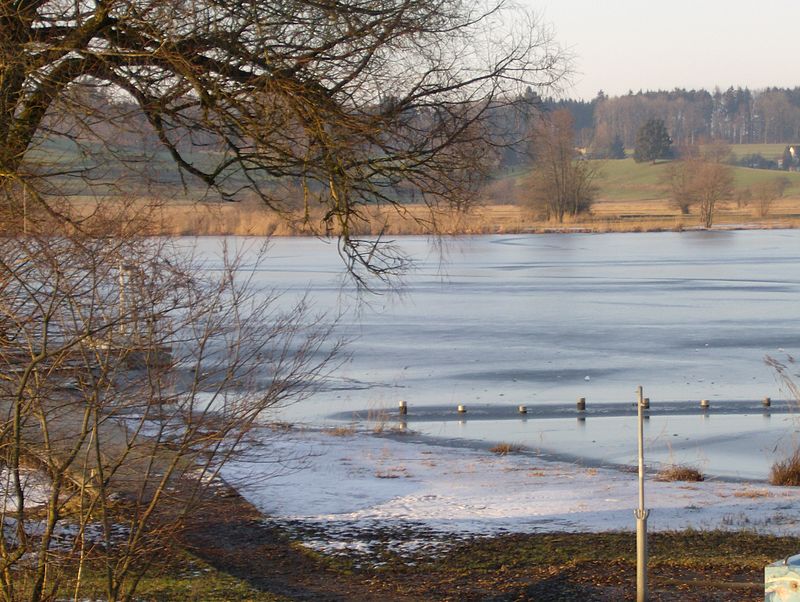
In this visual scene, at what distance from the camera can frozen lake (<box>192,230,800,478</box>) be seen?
15203 mm

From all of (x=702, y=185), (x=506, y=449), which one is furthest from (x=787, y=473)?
(x=702, y=185)

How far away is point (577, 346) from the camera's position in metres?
24.0

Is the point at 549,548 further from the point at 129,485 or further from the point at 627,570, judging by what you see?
the point at 129,485

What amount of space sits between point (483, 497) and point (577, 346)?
45.3 ft

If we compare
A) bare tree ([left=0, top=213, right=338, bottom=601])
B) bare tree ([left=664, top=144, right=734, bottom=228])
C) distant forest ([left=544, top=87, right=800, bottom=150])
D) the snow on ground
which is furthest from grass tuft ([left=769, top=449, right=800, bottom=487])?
distant forest ([left=544, top=87, right=800, bottom=150])

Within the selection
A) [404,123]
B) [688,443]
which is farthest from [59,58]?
[688,443]

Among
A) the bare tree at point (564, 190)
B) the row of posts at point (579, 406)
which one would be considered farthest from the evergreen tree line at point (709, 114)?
the row of posts at point (579, 406)

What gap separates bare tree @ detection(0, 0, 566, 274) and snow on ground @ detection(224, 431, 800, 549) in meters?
2.58

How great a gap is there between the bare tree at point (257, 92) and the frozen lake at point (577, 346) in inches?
46.1

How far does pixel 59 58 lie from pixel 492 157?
323 cm

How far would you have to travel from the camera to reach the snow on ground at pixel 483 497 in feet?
30.4

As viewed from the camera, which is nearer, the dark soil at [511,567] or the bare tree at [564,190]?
the dark soil at [511,567]

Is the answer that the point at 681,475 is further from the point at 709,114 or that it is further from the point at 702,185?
the point at 709,114

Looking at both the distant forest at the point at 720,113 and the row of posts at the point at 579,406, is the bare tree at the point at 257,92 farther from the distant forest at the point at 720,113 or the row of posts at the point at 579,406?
the distant forest at the point at 720,113
